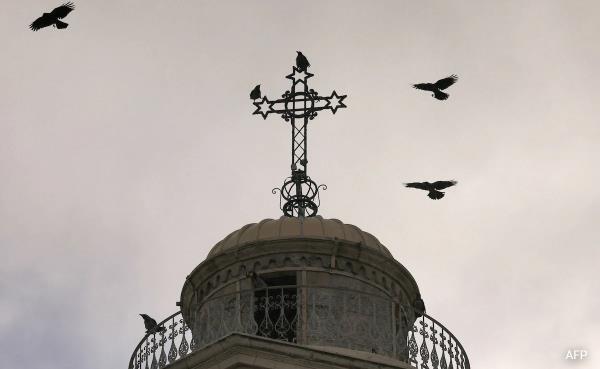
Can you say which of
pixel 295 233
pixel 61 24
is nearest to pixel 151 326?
pixel 295 233

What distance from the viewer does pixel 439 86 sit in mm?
31031

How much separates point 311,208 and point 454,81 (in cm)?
333

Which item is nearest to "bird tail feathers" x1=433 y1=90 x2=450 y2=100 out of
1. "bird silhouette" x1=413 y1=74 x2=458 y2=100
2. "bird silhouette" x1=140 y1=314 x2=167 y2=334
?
"bird silhouette" x1=413 y1=74 x2=458 y2=100

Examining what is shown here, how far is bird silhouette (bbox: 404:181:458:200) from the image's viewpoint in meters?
31.2

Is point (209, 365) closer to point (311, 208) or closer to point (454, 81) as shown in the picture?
point (311, 208)

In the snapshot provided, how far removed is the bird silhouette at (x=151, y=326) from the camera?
27.2m

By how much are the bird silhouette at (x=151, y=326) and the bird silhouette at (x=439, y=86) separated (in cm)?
608

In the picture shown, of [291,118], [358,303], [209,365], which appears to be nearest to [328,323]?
[358,303]

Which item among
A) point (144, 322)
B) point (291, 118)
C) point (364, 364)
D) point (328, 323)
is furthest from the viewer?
point (291, 118)

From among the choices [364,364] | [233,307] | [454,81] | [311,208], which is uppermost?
[454,81]

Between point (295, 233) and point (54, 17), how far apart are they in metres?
5.53

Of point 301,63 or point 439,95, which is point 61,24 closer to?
point 301,63

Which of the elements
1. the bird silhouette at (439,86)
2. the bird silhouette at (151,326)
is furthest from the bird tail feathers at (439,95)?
the bird silhouette at (151,326)

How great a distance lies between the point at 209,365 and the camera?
2550 centimetres
